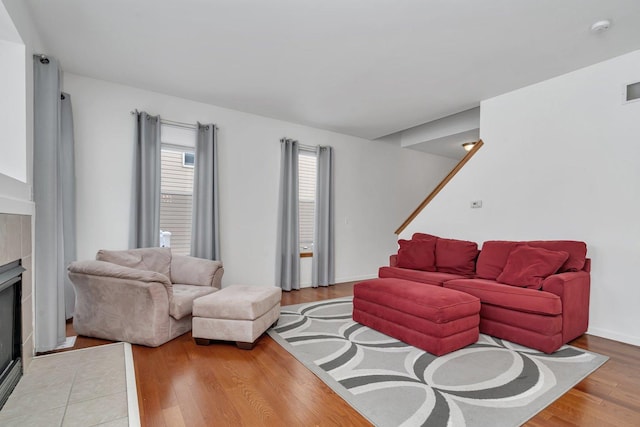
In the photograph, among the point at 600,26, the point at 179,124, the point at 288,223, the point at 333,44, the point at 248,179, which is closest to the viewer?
the point at 600,26

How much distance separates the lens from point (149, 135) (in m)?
3.67

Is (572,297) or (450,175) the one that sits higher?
(450,175)

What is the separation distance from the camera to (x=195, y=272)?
340cm

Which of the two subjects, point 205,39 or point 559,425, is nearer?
point 559,425

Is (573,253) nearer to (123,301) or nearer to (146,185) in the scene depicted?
(123,301)

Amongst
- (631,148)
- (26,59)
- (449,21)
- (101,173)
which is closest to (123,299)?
(101,173)

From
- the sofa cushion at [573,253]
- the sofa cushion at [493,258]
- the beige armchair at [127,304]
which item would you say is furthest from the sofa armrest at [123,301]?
the sofa cushion at [573,253]

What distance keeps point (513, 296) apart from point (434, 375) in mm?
1141

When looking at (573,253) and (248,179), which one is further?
(248,179)

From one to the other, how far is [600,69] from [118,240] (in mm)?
5318

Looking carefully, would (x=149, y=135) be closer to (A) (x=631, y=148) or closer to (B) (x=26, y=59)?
(B) (x=26, y=59)

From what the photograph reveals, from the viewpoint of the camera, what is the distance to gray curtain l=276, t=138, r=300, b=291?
471 centimetres

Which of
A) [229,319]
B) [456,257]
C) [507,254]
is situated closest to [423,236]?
[456,257]

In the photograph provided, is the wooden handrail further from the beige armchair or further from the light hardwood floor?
the beige armchair
